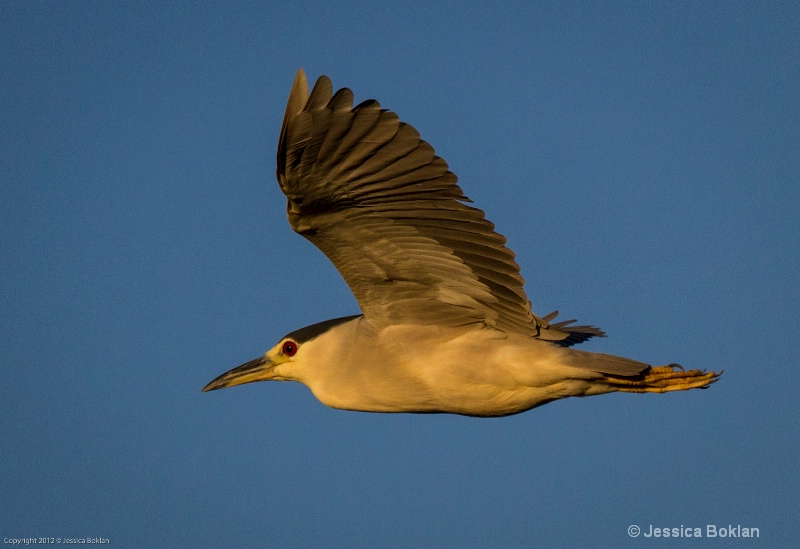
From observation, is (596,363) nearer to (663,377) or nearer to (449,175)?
(663,377)

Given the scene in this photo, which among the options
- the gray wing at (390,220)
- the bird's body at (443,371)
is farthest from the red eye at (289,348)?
the gray wing at (390,220)

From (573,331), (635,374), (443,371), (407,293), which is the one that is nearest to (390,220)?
(407,293)

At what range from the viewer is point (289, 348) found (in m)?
8.99

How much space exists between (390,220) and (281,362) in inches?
101

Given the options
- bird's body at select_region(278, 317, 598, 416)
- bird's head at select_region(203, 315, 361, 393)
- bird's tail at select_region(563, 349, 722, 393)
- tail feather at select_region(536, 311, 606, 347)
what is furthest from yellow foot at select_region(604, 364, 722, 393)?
bird's head at select_region(203, 315, 361, 393)

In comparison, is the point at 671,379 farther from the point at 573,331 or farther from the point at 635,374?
the point at 573,331

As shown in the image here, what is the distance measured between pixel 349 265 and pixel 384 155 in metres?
1.23

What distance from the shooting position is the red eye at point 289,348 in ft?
29.4

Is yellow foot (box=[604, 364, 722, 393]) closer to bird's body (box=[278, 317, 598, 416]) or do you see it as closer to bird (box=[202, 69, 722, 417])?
bird (box=[202, 69, 722, 417])

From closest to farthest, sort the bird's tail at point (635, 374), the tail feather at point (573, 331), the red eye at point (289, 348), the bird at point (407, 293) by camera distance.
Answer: the bird at point (407, 293) < the bird's tail at point (635, 374) < the red eye at point (289, 348) < the tail feather at point (573, 331)

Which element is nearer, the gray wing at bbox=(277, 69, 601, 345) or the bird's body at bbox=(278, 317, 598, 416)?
the gray wing at bbox=(277, 69, 601, 345)

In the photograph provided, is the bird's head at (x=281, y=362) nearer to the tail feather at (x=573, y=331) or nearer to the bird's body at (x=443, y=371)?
the bird's body at (x=443, y=371)

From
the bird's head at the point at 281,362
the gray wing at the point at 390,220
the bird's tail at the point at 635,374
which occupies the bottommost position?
the bird's tail at the point at 635,374

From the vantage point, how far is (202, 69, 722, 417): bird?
654 cm
